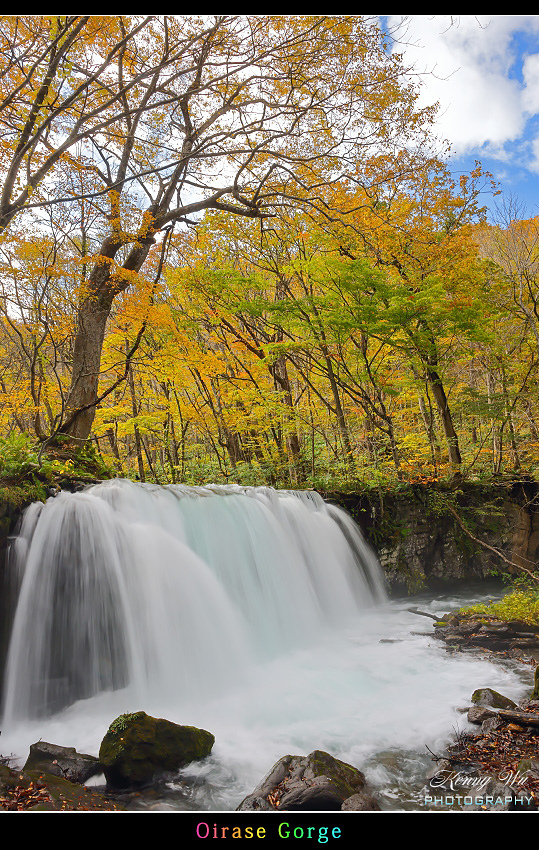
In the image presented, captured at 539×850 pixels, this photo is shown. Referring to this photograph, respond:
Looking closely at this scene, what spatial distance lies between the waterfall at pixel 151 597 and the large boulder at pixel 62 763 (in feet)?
4.15

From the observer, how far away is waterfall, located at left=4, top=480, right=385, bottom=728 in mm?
4891

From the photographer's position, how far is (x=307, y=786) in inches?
120

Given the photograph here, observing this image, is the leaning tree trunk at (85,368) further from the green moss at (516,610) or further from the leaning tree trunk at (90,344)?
the green moss at (516,610)

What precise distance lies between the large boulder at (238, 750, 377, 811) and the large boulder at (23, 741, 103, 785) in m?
1.32

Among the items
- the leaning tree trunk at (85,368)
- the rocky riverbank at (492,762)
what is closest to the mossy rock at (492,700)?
the rocky riverbank at (492,762)

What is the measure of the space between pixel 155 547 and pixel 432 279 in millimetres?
7640

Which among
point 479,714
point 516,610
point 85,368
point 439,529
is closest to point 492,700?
point 479,714

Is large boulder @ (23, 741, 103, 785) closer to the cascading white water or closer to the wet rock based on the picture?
the cascading white water

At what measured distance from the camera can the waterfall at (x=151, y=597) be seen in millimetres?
4891

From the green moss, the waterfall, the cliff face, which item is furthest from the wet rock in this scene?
the cliff face

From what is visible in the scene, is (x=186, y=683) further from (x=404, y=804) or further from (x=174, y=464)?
(x=174, y=464)

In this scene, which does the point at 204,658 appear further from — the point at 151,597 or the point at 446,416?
the point at 446,416

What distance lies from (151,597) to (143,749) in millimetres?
2239
